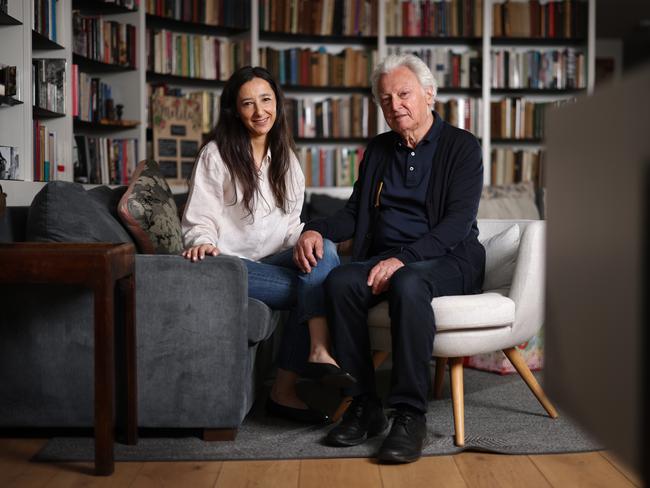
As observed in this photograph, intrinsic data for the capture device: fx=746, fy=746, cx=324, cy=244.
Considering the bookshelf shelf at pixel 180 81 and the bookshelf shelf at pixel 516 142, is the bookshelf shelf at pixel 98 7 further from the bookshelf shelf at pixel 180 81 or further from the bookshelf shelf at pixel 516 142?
the bookshelf shelf at pixel 516 142

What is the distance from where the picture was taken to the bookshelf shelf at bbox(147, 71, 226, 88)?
5.00 meters

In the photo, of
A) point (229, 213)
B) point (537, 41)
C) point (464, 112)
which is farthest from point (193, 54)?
point (229, 213)

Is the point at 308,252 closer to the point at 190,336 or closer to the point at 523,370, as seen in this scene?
the point at 190,336

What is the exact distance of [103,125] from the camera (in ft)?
14.9

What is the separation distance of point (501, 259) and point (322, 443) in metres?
0.87

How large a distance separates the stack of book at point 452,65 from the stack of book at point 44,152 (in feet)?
8.53

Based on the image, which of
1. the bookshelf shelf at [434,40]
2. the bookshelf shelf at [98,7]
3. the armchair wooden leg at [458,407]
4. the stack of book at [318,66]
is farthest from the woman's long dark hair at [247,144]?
the bookshelf shelf at [434,40]

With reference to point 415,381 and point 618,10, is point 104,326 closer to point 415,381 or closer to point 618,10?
point 415,381

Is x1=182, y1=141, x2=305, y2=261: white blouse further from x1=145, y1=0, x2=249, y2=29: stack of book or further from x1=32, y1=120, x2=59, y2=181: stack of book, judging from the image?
x1=145, y1=0, x2=249, y2=29: stack of book

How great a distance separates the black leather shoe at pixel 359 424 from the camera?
2.09 m

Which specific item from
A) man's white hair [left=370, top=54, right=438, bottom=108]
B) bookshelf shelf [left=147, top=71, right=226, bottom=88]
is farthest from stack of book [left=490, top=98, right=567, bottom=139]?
man's white hair [left=370, top=54, right=438, bottom=108]

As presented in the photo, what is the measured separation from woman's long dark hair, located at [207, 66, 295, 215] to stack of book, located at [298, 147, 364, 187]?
2.63m

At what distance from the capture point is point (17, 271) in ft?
5.89

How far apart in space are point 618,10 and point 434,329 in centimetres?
639
